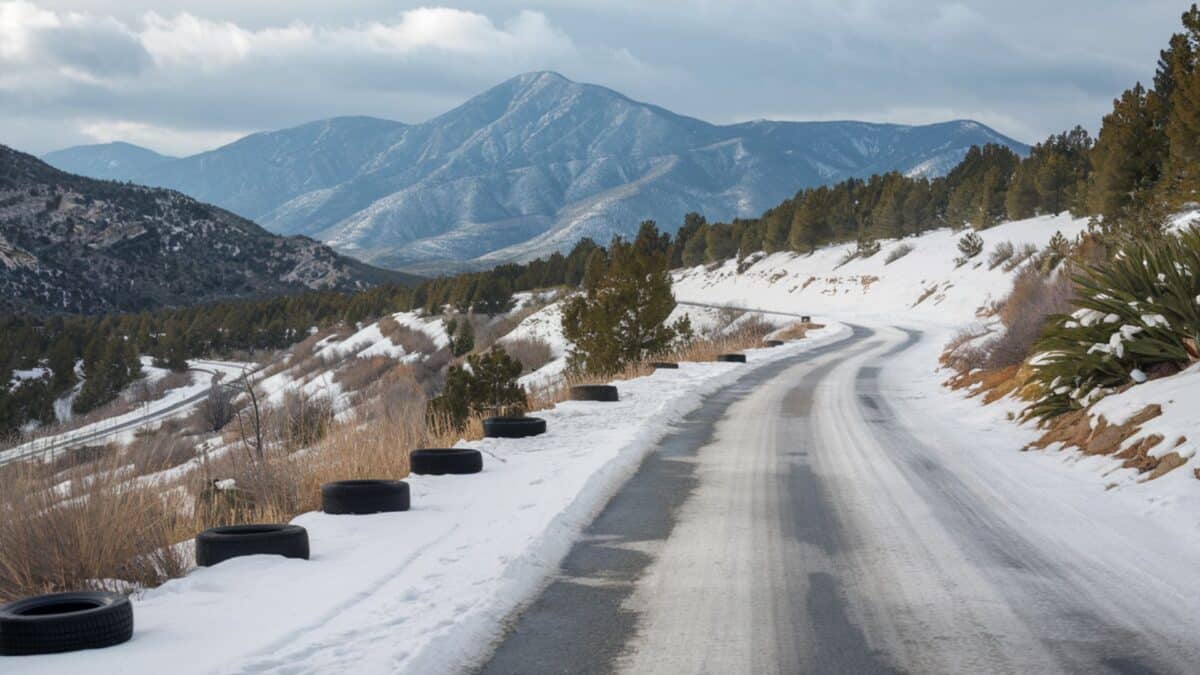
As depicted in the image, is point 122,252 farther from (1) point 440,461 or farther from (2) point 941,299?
(1) point 440,461

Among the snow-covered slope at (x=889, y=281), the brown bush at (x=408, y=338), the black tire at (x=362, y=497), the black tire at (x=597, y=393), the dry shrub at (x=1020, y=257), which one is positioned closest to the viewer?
the black tire at (x=362, y=497)

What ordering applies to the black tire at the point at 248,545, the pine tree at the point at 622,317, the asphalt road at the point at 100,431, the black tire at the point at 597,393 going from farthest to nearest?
1. the pine tree at the point at 622,317
2. the black tire at the point at 597,393
3. the asphalt road at the point at 100,431
4. the black tire at the point at 248,545

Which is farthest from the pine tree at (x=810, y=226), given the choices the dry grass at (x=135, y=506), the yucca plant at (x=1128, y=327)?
the dry grass at (x=135, y=506)

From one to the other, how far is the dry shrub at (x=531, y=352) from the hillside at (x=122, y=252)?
7001cm

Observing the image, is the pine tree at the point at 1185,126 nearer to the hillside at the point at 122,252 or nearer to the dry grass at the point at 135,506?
the dry grass at the point at 135,506

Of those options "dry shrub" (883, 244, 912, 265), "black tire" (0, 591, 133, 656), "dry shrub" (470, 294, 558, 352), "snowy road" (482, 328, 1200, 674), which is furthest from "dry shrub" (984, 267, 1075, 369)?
"dry shrub" (883, 244, 912, 265)

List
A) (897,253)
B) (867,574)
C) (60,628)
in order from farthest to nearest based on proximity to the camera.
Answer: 1. (897,253)
2. (867,574)
3. (60,628)

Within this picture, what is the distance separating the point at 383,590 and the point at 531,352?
138 ft

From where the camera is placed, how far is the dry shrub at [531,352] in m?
46.6

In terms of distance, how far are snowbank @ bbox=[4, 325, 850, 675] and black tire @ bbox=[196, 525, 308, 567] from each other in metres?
0.11

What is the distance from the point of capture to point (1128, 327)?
11.5 metres

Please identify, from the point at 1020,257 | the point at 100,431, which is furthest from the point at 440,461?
the point at 1020,257

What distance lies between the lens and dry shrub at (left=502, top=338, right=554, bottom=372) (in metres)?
46.6

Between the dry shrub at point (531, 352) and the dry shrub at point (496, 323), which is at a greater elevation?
the dry shrub at point (496, 323)
